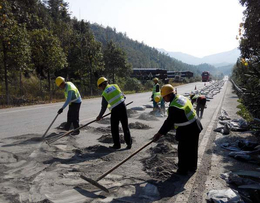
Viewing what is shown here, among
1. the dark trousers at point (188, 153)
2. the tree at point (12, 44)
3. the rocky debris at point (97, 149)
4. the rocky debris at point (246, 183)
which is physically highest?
the tree at point (12, 44)

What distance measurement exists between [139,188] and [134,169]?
0.70 m

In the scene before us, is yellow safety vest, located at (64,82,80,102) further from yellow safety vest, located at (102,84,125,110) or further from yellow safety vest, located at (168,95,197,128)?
yellow safety vest, located at (168,95,197,128)

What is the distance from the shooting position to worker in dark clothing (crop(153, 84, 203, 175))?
12.3 ft

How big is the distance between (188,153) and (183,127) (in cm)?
47

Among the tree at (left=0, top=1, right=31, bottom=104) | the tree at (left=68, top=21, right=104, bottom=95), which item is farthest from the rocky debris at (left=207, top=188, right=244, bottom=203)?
the tree at (left=68, top=21, right=104, bottom=95)

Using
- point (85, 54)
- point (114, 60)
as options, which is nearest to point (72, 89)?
point (85, 54)

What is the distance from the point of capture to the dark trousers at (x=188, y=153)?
150 inches

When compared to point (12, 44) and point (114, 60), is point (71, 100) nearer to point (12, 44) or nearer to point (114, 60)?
point (12, 44)

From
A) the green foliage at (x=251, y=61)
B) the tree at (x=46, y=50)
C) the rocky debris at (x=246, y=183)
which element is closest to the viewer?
the rocky debris at (x=246, y=183)

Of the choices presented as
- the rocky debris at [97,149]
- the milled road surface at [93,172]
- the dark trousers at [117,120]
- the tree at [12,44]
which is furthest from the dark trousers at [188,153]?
the tree at [12,44]

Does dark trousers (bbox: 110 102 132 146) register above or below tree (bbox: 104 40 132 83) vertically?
below

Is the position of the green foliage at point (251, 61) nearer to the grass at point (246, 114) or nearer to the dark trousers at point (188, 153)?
the grass at point (246, 114)

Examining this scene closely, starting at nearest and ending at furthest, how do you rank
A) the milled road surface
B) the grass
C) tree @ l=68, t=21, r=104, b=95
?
the milled road surface → the grass → tree @ l=68, t=21, r=104, b=95

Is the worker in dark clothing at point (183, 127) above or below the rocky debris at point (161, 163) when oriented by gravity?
above
